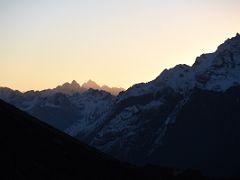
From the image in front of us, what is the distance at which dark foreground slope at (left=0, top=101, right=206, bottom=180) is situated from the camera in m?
93.8

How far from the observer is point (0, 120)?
117 metres

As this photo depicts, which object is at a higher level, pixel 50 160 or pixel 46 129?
pixel 46 129

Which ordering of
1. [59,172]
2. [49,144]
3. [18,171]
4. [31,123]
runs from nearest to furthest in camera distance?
[18,171] < [59,172] < [49,144] < [31,123]

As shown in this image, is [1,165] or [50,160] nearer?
[1,165]

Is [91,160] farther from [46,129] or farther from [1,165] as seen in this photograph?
[1,165]

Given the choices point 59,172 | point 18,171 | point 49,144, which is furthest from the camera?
point 49,144

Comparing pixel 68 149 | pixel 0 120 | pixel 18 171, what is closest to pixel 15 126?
pixel 0 120

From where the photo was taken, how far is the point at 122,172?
11425 centimetres

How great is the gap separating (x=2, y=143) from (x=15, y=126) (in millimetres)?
14438

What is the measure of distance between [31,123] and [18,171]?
35.1m

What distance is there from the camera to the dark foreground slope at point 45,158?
3691 inches

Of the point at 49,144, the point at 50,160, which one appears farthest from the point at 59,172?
the point at 49,144

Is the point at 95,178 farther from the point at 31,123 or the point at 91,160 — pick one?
the point at 31,123

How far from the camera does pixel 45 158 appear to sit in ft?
340
